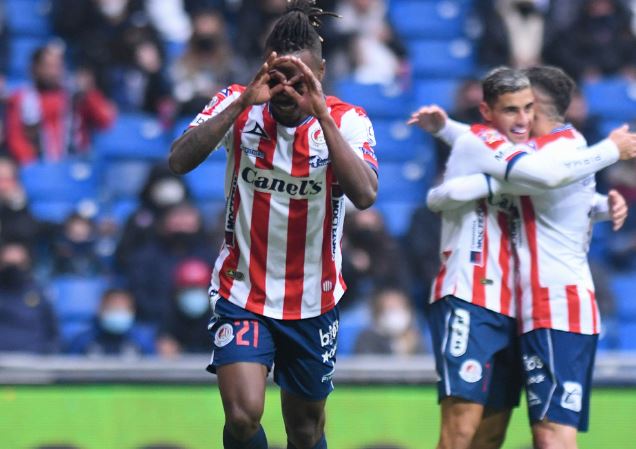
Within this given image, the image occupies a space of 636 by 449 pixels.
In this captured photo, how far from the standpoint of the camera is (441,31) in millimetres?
13023

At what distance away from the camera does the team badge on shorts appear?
561 centimetres

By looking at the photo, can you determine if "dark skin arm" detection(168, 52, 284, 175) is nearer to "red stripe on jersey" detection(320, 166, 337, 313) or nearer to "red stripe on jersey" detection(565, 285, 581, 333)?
"red stripe on jersey" detection(320, 166, 337, 313)

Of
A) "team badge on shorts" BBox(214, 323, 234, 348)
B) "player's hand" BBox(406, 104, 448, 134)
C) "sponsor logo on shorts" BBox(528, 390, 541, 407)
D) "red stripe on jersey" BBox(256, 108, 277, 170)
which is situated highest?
"player's hand" BBox(406, 104, 448, 134)

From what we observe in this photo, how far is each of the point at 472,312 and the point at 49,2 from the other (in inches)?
321

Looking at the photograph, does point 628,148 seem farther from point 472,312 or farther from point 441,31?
point 441,31

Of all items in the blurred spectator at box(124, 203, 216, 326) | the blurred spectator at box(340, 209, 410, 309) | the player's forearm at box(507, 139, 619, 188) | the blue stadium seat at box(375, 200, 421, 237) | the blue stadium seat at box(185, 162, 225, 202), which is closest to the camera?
the player's forearm at box(507, 139, 619, 188)

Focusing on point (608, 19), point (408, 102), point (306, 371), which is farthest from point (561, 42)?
point (306, 371)

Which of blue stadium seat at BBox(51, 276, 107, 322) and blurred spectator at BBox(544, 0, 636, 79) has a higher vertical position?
blurred spectator at BBox(544, 0, 636, 79)

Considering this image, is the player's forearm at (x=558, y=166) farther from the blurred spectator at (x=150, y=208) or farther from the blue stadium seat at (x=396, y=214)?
the blue stadium seat at (x=396, y=214)

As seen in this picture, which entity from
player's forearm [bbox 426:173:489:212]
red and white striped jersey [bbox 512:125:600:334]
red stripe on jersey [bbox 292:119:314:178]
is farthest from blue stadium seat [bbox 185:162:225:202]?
red stripe on jersey [bbox 292:119:314:178]

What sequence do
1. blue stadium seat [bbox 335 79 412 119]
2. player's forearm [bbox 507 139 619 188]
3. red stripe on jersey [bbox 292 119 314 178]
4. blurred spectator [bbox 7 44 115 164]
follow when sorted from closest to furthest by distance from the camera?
red stripe on jersey [bbox 292 119 314 178], player's forearm [bbox 507 139 619 188], blurred spectator [bbox 7 44 115 164], blue stadium seat [bbox 335 79 412 119]

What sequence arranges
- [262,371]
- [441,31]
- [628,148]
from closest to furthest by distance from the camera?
[262,371] → [628,148] → [441,31]

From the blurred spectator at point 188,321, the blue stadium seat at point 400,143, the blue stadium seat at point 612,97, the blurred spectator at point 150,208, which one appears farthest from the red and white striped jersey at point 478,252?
the blue stadium seat at point 612,97

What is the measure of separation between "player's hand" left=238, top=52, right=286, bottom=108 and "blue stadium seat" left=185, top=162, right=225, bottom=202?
6086 mm
